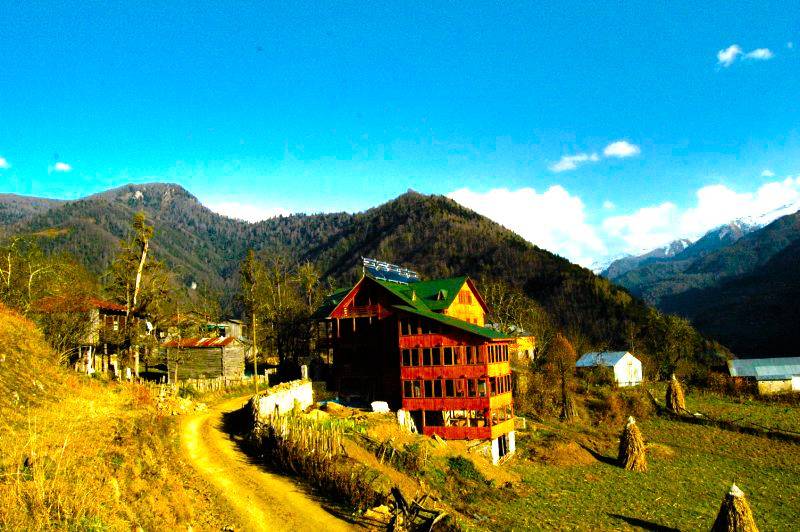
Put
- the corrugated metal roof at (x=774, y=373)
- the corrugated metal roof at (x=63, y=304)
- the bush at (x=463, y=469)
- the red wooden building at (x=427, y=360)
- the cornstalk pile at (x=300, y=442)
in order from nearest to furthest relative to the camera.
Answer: the cornstalk pile at (x=300, y=442), the bush at (x=463, y=469), the corrugated metal roof at (x=63, y=304), the red wooden building at (x=427, y=360), the corrugated metal roof at (x=774, y=373)

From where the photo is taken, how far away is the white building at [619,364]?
74.8 m

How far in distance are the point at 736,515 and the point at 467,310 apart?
32.3 meters

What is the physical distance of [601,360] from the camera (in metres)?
76.4

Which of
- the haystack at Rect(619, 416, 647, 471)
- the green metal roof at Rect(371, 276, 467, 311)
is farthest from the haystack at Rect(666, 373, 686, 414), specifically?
the green metal roof at Rect(371, 276, 467, 311)

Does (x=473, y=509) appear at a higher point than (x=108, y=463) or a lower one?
lower

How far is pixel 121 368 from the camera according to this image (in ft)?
148

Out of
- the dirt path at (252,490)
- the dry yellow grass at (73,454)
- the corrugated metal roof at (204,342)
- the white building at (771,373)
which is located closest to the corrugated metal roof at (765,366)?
the white building at (771,373)

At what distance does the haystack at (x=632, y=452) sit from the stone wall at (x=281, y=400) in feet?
80.7

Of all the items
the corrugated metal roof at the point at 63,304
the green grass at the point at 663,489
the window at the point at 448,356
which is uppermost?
the corrugated metal roof at the point at 63,304

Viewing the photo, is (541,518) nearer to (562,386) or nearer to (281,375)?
(562,386)

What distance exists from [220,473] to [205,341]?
39.3 meters

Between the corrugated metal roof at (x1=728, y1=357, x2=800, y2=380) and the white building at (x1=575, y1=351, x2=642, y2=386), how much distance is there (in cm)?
1331

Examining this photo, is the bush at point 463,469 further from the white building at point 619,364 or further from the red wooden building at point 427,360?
the white building at point 619,364

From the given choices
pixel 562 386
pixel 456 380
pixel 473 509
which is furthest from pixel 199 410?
pixel 562 386
